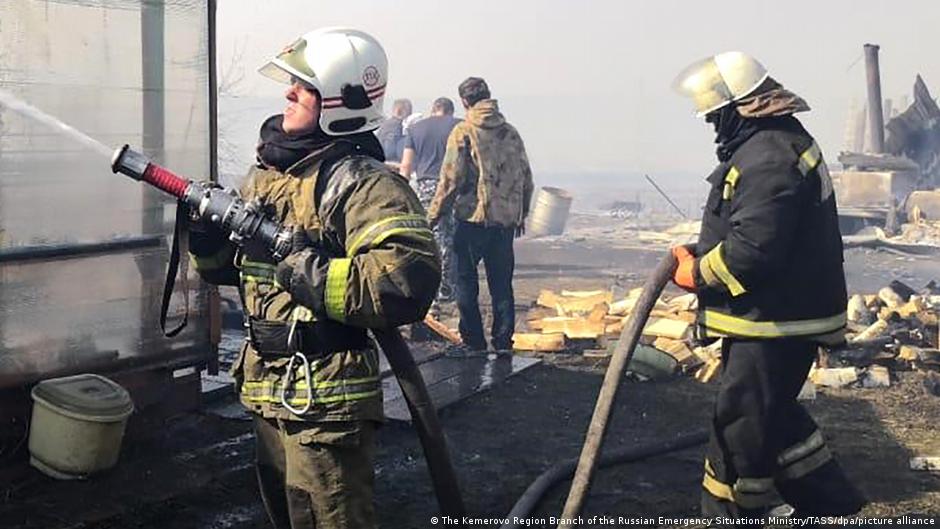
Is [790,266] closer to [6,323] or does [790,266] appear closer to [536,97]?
[6,323]

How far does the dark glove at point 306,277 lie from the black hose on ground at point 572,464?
1664 millimetres

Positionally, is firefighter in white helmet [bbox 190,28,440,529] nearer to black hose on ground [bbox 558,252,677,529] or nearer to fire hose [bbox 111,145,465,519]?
fire hose [bbox 111,145,465,519]

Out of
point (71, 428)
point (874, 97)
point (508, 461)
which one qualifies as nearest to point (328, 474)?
point (71, 428)

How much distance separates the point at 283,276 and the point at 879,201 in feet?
56.7

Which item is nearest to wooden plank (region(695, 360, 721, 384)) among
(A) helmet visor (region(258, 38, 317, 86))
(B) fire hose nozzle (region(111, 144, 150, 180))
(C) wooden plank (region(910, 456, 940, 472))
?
(C) wooden plank (region(910, 456, 940, 472))

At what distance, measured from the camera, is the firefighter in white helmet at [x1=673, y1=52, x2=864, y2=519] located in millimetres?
3926

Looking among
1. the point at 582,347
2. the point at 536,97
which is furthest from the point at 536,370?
the point at 536,97

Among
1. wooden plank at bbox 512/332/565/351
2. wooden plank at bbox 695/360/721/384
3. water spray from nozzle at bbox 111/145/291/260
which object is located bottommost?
wooden plank at bbox 512/332/565/351

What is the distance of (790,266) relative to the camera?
4012 mm

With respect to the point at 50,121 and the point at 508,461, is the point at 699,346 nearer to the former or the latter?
the point at 508,461

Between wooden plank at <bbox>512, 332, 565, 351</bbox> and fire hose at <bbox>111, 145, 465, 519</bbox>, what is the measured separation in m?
4.75

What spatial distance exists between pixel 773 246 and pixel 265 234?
200 centimetres

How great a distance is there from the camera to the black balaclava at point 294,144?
10.3 feet

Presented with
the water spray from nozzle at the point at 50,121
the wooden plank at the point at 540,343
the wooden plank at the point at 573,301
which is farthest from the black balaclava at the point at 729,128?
the wooden plank at the point at 573,301
